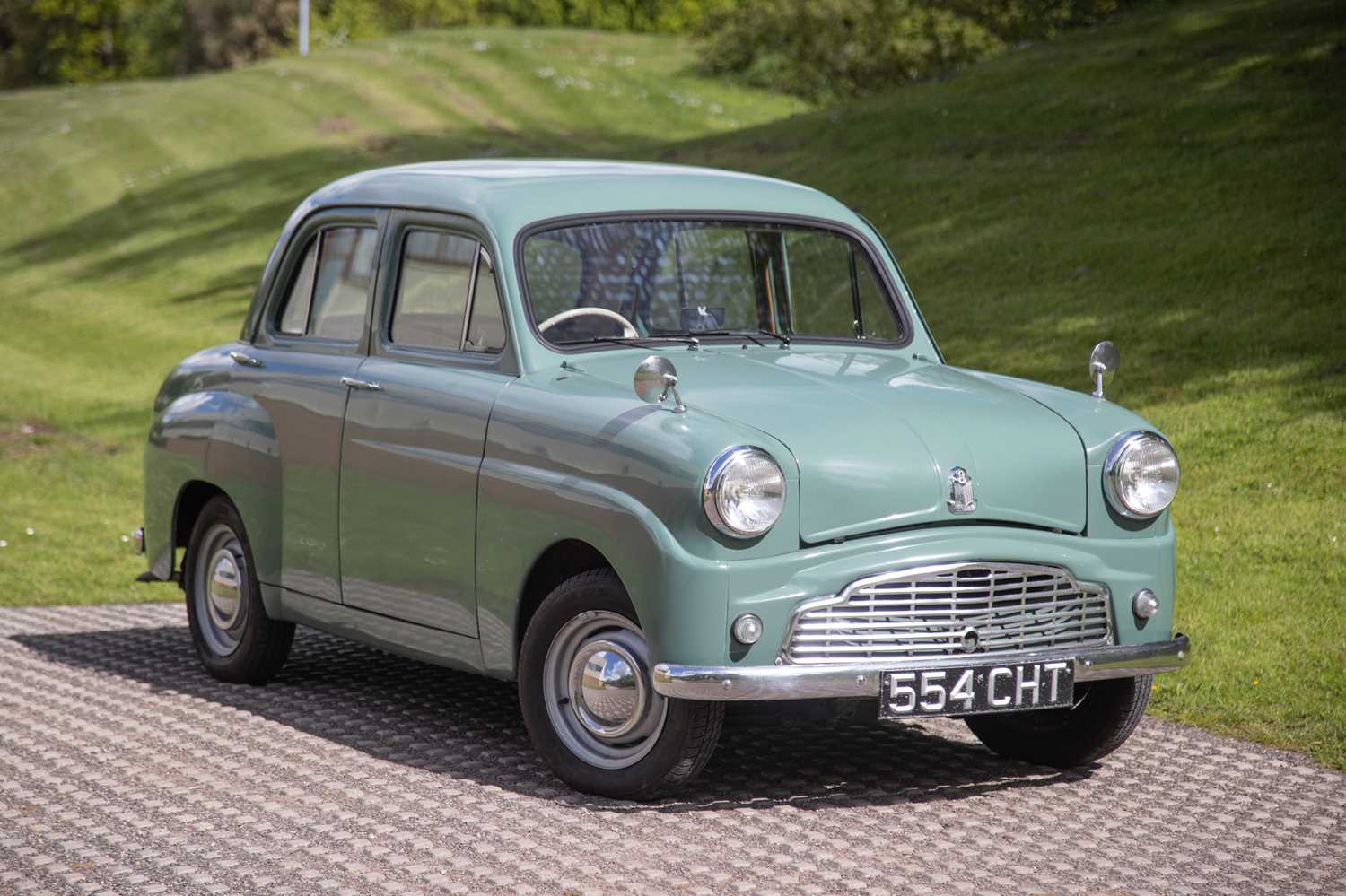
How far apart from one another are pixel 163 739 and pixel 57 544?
496cm

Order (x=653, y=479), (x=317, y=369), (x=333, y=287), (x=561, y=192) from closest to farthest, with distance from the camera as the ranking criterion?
(x=653, y=479), (x=561, y=192), (x=317, y=369), (x=333, y=287)

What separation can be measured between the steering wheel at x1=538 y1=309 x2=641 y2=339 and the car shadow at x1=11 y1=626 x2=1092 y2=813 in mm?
1433

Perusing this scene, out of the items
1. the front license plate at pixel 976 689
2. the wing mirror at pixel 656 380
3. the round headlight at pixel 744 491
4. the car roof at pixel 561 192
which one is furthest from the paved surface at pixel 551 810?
the car roof at pixel 561 192

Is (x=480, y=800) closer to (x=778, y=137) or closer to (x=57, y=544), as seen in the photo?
(x=57, y=544)

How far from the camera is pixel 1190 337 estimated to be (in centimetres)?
1320

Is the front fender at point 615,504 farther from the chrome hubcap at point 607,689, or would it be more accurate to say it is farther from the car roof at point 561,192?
the car roof at point 561,192

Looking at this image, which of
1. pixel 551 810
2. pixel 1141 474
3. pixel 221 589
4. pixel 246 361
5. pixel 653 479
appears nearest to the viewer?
pixel 653 479

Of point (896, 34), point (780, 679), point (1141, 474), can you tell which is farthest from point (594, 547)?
point (896, 34)

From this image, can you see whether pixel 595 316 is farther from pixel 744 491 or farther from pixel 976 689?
pixel 976 689

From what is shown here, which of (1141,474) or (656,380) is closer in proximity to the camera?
(656,380)

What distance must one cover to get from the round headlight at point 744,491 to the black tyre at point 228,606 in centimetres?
273

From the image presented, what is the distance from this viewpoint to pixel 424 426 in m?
6.39

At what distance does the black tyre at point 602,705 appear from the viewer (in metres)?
5.50

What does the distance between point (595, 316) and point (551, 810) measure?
1.81 meters
